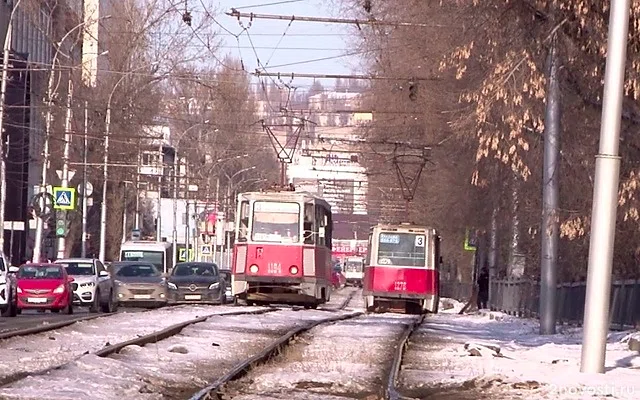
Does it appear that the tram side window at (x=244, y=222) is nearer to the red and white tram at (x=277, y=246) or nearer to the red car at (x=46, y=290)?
the red and white tram at (x=277, y=246)

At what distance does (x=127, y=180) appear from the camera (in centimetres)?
7575

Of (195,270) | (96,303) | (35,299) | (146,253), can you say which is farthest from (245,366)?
(146,253)

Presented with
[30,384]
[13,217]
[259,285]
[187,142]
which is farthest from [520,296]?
[187,142]

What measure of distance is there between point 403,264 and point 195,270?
25.3ft

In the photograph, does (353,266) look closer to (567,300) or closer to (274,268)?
(274,268)

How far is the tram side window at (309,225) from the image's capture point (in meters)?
42.8

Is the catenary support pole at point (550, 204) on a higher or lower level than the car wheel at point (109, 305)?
higher

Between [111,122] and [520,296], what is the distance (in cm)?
2649

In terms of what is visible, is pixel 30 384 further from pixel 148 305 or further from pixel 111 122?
pixel 111 122

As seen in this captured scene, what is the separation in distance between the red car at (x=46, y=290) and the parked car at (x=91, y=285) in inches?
55.2

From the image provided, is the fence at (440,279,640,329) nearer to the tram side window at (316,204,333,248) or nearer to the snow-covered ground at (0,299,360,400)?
the tram side window at (316,204,333,248)

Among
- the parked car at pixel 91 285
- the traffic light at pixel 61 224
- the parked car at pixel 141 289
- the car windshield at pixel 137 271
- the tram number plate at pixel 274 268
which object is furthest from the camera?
the traffic light at pixel 61 224

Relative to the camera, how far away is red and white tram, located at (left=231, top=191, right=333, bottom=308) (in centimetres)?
4241

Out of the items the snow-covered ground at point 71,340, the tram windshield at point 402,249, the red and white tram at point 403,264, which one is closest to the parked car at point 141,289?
the red and white tram at point 403,264
